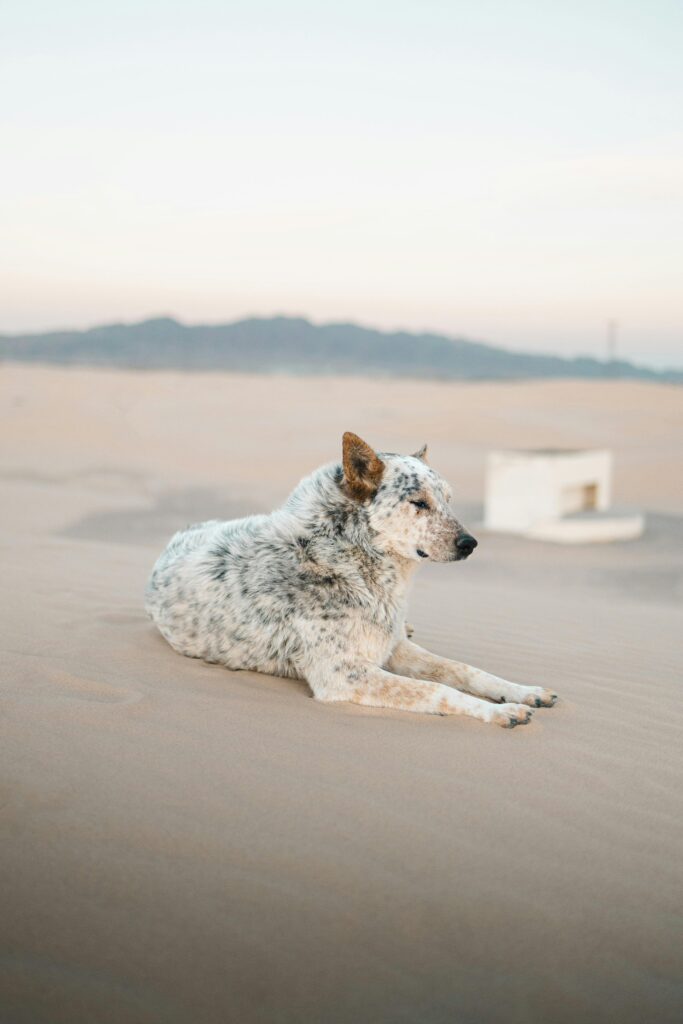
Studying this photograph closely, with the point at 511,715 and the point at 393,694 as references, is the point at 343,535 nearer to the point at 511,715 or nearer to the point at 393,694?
the point at 393,694

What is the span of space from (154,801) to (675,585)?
9.63 meters

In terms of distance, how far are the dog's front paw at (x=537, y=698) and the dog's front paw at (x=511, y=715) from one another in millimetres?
361

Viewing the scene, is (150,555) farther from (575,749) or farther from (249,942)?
(249,942)

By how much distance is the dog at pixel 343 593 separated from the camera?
3977 millimetres

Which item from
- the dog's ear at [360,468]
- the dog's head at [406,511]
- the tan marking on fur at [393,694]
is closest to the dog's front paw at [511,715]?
the tan marking on fur at [393,694]

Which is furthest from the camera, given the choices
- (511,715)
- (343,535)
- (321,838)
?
(343,535)

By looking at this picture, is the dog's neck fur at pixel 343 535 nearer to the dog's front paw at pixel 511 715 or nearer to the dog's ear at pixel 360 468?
the dog's ear at pixel 360 468

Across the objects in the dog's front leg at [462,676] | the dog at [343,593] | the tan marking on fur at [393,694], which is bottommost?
the dog's front leg at [462,676]

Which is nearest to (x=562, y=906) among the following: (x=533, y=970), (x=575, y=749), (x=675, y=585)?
(x=533, y=970)

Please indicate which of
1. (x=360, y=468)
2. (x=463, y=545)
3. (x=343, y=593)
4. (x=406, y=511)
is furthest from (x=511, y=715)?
(x=360, y=468)

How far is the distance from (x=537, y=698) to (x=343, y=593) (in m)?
1.12

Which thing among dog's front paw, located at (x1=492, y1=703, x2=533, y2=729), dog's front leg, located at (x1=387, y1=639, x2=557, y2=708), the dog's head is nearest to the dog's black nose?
the dog's head

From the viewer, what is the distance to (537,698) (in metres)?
4.29

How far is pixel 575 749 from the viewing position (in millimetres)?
3680
